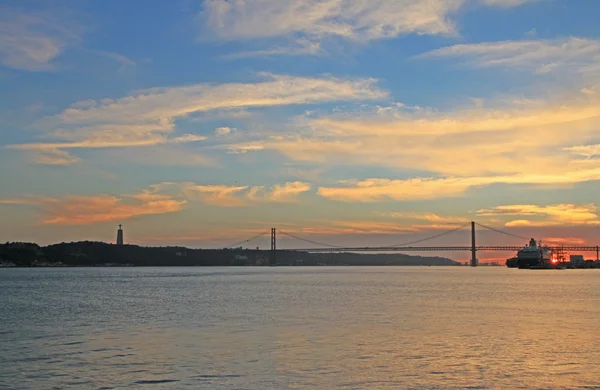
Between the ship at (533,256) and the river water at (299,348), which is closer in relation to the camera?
the river water at (299,348)

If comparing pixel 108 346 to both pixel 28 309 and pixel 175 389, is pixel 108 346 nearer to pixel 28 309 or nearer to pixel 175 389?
pixel 175 389

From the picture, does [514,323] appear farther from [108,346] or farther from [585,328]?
[108,346]

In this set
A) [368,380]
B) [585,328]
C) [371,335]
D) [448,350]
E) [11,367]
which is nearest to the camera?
[368,380]

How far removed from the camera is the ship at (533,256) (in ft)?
582

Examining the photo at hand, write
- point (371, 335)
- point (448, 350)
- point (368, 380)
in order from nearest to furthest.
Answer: point (368, 380) < point (448, 350) < point (371, 335)

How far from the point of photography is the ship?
582 ft

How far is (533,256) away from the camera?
177 metres

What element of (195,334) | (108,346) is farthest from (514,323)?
(108,346)

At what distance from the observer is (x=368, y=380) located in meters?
18.7

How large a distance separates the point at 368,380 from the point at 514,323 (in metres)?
17.7

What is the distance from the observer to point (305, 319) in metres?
34.9

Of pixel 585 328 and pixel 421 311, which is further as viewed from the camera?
pixel 421 311

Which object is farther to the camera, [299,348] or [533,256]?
[533,256]

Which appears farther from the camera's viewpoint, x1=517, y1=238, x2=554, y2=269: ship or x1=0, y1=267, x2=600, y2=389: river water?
x1=517, y1=238, x2=554, y2=269: ship
